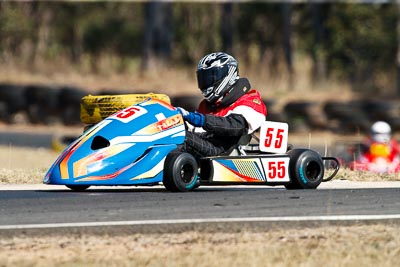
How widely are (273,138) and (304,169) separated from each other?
462mm

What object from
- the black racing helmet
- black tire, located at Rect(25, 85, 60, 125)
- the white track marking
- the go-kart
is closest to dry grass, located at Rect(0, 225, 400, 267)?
the white track marking

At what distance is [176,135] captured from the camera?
989 centimetres

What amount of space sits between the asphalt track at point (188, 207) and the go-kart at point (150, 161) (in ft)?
0.48

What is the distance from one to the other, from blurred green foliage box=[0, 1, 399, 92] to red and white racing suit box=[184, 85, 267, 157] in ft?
70.5

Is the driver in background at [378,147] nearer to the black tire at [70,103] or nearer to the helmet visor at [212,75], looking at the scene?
the helmet visor at [212,75]

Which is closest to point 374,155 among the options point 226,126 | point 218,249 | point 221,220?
point 226,126

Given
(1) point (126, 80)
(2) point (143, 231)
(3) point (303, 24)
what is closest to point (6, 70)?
(1) point (126, 80)

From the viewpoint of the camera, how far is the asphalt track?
788 cm

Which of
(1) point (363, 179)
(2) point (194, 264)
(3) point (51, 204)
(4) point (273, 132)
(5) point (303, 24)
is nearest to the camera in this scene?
(2) point (194, 264)

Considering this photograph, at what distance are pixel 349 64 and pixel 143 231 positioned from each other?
3298 cm

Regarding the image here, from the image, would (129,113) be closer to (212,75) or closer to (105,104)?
(105,104)

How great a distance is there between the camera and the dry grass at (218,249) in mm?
6508

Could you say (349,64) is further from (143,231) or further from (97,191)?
(143,231)

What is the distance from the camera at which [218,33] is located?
56094 millimetres
